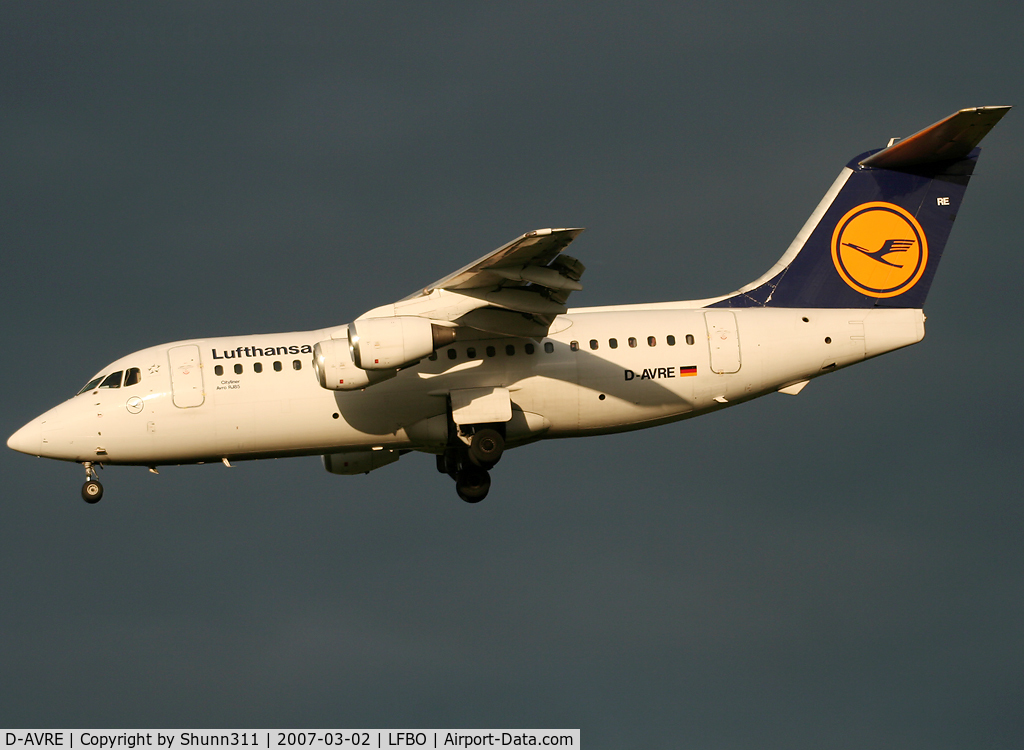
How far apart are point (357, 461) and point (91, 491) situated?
16.6ft

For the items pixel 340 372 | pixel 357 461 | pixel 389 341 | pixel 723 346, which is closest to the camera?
pixel 389 341

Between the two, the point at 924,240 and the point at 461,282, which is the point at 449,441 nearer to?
the point at 461,282

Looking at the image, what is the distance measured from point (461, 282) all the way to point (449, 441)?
332 centimetres

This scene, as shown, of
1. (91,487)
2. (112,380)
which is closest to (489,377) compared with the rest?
(112,380)

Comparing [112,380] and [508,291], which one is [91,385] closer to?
[112,380]

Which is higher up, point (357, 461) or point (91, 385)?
point (91, 385)

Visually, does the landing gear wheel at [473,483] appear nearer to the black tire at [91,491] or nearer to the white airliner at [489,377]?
the white airliner at [489,377]

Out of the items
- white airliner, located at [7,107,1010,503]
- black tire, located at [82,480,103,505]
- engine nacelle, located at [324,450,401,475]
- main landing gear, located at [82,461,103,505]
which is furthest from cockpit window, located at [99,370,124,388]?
engine nacelle, located at [324,450,401,475]

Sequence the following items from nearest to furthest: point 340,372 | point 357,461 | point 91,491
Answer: point 340,372 < point 91,491 < point 357,461

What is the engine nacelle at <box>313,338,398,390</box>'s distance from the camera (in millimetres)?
22594

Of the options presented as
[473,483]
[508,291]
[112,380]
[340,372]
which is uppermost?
[508,291]

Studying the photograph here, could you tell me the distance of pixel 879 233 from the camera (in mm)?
26531

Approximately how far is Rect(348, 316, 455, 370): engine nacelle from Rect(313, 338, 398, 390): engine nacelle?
0.81 feet

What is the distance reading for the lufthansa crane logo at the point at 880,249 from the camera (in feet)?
85.7
